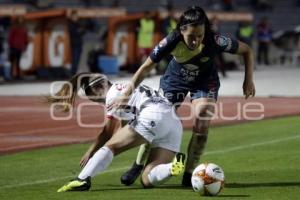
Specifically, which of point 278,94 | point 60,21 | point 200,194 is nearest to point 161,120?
point 200,194

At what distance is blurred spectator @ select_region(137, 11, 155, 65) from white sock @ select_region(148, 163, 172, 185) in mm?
23070

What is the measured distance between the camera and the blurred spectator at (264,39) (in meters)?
40.2

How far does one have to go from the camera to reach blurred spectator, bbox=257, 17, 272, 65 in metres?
40.2

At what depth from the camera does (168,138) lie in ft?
32.9

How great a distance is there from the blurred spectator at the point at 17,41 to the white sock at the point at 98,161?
20.8 metres

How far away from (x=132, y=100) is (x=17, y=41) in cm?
2060

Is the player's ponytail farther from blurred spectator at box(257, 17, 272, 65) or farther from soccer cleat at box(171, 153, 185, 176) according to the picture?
blurred spectator at box(257, 17, 272, 65)

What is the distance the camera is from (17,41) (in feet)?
98.8

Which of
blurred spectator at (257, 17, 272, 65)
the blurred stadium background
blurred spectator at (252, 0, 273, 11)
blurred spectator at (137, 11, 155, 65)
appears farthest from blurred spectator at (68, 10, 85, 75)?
blurred spectator at (252, 0, 273, 11)

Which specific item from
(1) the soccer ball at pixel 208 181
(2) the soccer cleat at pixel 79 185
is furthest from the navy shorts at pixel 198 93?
(2) the soccer cleat at pixel 79 185

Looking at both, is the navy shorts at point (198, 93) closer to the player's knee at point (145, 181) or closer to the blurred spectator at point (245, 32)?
the player's knee at point (145, 181)

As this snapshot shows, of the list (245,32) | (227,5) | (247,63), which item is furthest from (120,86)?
(227,5)

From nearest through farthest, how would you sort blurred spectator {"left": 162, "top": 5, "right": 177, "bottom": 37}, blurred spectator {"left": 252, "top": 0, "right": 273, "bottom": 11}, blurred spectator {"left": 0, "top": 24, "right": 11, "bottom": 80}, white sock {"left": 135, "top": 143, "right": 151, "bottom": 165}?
1. white sock {"left": 135, "top": 143, "right": 151, "bottom": 165}
2. blurred spectator {"left": 0, "top": 24, "right": 11, "bottom": 80}
3. blurred spectator {"left": 162, "top": 5, "right": 177, "bottom": 37}
4. blurred spectator {"left": 252, "top": 0, "right": 273, "bottom": 11}

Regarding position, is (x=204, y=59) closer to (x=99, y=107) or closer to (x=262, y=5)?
(x=99, y=107)
